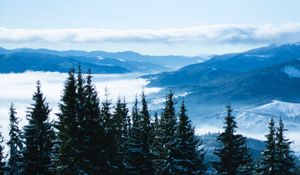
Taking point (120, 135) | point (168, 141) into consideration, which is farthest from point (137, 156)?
point (168, 141)

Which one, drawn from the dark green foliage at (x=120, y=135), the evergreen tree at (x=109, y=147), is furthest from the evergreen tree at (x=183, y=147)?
A: the dark green foliage at (x=120, y=135)

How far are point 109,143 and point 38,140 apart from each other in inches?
247

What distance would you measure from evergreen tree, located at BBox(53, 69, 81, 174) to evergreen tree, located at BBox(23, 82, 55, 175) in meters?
7.21

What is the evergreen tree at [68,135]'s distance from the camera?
32.0 m

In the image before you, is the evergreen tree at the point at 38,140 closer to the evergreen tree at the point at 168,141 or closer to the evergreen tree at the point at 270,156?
the evergreen tree at the point at 168,141

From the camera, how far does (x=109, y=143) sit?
3766cm

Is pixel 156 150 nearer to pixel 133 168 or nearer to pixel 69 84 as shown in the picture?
pixel 133 168

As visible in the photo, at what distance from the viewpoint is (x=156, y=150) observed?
40781 millimetres

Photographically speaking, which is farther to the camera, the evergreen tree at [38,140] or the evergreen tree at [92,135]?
the evergreen tree at [38,140]

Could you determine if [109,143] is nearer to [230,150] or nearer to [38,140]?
[38,140]

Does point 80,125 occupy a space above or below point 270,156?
above

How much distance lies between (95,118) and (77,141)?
2.60 metres

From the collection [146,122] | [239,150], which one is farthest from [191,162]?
[146,122]

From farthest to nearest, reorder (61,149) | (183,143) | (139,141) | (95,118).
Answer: (139,141), (183,143), (95,118), (61,149)
